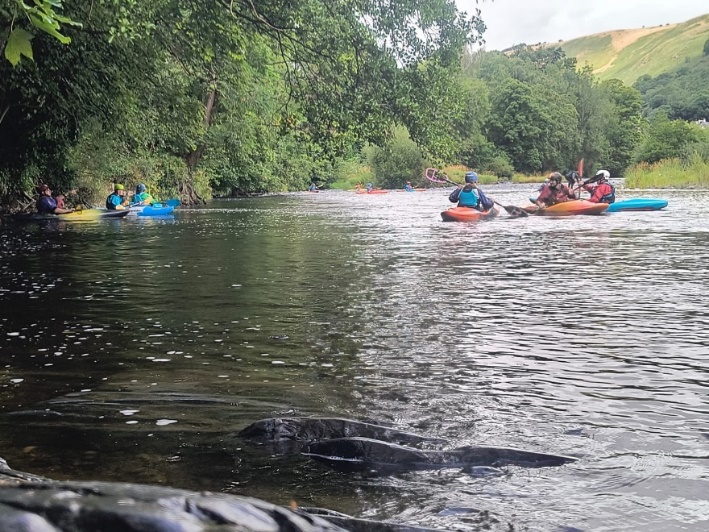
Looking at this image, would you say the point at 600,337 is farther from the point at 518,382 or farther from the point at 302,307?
the point at 302,307

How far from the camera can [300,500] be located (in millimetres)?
2875

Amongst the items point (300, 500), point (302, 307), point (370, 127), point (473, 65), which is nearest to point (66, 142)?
point (370, 127)

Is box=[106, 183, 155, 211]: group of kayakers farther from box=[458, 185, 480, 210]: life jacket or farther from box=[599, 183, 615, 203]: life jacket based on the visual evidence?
box=[599, 183, 615, 203]: life jacket

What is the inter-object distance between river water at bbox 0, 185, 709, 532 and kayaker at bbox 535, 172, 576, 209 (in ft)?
39.7

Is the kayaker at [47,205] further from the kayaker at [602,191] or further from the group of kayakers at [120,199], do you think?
the kayaker at [602,191]

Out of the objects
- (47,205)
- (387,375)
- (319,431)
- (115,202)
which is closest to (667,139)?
(115,202)

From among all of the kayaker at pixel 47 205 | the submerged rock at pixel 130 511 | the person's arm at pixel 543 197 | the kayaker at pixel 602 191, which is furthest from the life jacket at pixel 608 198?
the submerged rock at pixel 130 511

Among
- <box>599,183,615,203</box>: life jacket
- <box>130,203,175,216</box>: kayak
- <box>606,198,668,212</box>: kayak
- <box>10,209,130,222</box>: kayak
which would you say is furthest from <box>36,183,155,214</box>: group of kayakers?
<box>606,198,668,212</box>: kayak

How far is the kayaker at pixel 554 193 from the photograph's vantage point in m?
23.1

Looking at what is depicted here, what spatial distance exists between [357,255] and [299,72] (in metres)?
4.04

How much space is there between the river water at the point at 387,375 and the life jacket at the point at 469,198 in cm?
1045

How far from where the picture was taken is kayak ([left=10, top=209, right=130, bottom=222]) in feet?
74.5

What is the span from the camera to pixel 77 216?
23.8 meters

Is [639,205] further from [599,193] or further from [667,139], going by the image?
[667,139]
